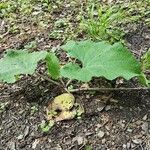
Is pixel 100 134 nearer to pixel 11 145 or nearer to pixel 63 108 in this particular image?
pixel 63 108

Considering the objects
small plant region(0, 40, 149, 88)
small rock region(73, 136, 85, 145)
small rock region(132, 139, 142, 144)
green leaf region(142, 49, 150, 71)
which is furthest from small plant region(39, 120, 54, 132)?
green leaf region(142, 49, 150, 71)

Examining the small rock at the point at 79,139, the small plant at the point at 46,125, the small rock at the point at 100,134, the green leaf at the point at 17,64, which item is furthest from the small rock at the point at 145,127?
the green leaf at the point at 17,64

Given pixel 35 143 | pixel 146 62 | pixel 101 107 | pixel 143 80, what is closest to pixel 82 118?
pixel 101 107

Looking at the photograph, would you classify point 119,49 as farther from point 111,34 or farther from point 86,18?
point 86,18

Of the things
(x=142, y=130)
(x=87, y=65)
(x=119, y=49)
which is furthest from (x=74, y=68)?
(x=142, y=130)

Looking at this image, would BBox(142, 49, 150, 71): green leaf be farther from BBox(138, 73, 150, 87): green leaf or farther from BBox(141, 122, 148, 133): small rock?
BBox(141, 122, 148, 133): small rock

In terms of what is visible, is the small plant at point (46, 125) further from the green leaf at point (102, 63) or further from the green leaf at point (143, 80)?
the green leaf at point (143, 80)
